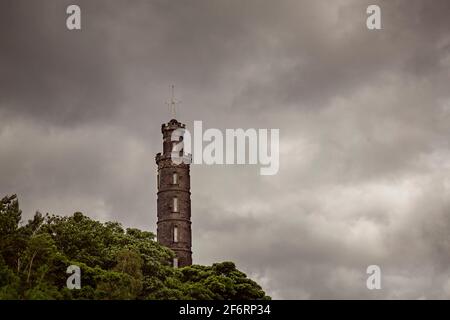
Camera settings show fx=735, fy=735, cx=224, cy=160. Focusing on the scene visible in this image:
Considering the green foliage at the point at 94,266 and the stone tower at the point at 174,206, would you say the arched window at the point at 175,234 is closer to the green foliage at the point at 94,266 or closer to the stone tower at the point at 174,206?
the stone tower at the point at 174,206

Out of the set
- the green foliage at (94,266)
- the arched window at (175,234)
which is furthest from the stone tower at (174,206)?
the green foliage at (94,266)

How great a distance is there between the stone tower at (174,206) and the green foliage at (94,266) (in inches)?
373

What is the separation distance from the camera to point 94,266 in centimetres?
5328

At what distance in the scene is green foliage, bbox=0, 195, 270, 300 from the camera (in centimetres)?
4353

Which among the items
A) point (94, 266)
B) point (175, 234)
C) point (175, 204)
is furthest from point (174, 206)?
point (94, 266)

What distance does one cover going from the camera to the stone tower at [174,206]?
7844 cm

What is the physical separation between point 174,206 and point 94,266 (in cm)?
2672

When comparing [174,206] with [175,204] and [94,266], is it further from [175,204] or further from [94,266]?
[94,266]

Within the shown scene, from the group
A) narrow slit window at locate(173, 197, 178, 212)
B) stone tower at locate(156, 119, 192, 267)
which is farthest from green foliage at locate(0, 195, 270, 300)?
narrow slit window at locate(173, 197, 178, 212)

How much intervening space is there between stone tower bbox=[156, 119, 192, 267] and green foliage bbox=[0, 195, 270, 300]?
9475 millimetres

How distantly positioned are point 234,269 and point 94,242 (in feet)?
51.6
